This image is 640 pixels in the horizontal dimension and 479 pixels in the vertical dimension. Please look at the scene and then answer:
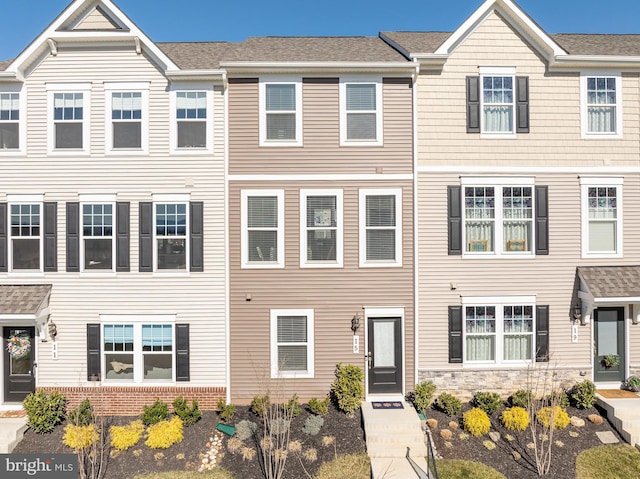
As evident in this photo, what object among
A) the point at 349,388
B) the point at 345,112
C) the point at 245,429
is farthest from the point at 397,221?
the point at 245,429

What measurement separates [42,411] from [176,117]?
884cm

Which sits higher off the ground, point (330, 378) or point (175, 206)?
point (175, 206)

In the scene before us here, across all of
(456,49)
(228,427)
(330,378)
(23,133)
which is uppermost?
(456,49)

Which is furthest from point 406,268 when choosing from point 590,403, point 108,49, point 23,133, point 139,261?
point 23,133

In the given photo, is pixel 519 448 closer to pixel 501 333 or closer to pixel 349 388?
pixel 501 333

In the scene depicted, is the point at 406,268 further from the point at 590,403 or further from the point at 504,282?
the point at 590,403

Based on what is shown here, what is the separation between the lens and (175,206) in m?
11.1

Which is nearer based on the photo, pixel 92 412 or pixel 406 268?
pixel 92 412

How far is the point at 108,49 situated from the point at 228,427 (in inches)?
443

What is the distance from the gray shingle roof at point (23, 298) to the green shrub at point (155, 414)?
13.5ft

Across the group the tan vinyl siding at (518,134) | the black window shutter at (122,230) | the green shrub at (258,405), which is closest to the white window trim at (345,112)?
the tan vinyl siding at (518,134)

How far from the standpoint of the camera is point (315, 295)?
1120 centimetres

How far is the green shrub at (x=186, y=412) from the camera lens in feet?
33.7

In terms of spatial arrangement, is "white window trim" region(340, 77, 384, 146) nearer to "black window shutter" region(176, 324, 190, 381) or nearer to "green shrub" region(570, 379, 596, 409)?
"black window shutter" region(176, 324, 190, 381)
